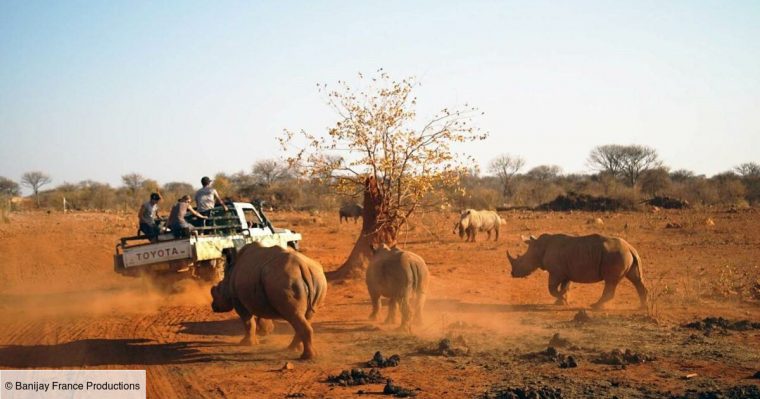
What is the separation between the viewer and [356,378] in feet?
25.2

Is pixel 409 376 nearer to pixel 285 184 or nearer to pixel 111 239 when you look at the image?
pixel 111 239

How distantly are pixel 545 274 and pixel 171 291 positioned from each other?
10.0 m

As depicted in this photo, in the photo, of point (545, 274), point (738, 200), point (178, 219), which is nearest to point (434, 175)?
point (545, 274)

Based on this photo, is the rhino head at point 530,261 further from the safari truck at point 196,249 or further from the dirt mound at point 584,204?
the dirt mound at point 584,204

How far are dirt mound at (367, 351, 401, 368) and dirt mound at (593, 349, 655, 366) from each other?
2.62m

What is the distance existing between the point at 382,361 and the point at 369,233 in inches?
310

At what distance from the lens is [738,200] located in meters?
43.4

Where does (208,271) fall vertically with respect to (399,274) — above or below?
below

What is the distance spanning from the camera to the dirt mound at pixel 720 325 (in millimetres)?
10273

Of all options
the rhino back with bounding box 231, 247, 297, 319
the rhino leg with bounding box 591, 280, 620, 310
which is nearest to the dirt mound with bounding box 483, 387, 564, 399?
the rhino back with bounding box 231, 247, 297, 319

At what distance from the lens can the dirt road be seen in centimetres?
761

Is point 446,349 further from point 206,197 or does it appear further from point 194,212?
point 206,197

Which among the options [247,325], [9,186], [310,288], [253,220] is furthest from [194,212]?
[9,186]

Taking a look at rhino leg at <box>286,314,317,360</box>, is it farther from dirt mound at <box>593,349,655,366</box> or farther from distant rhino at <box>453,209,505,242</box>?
distant rhino at <box>453,209,505,242</box>
